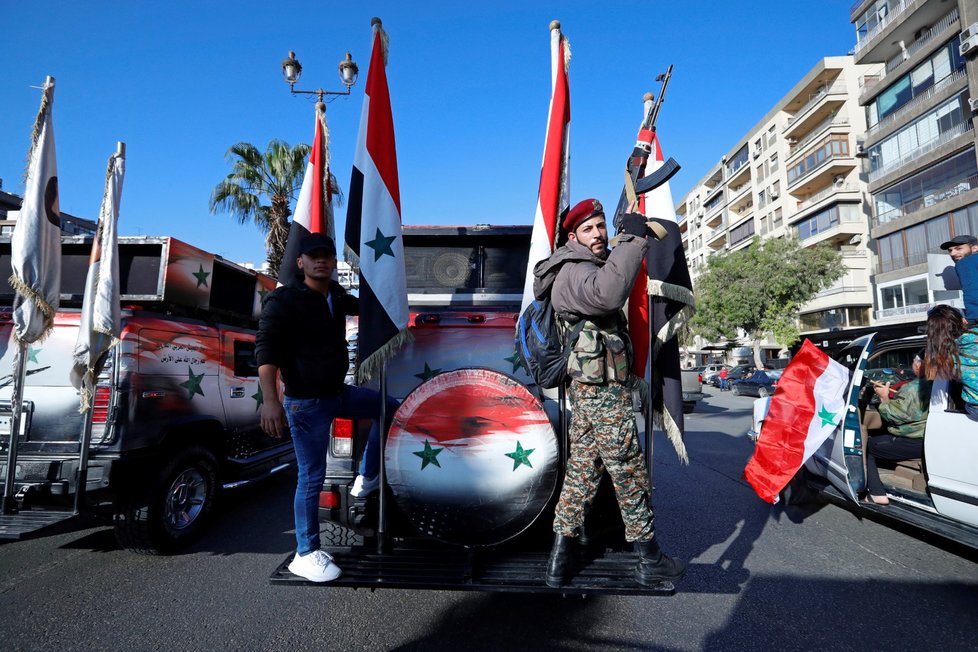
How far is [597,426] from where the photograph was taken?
2.52 m

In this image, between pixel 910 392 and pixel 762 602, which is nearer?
pixel 762 602

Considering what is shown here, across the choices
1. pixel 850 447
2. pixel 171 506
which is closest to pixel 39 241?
pixel 171 506

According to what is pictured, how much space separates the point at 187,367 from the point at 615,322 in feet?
12.8

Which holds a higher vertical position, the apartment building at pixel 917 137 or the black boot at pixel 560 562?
the apartment building at pixel 917 137

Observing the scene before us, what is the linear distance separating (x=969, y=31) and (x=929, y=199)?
26.1ft

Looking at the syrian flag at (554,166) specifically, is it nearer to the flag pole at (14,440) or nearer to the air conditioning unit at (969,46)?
the flag pole at (14,440)

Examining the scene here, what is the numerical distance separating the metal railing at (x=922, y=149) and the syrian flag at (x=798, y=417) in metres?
28.8

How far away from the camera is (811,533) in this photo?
439 cm

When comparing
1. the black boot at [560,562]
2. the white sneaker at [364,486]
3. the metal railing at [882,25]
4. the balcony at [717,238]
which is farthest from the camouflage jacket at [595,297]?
the balcony at [717,238]

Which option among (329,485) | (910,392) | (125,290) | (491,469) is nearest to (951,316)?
(910,392)

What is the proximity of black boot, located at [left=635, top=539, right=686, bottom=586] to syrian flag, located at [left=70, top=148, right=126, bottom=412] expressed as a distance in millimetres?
3802

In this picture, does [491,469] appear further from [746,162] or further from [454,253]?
[746,162]

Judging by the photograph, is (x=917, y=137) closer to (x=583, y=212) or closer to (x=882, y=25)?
(x=882, y=25)

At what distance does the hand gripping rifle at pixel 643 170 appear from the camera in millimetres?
2752
